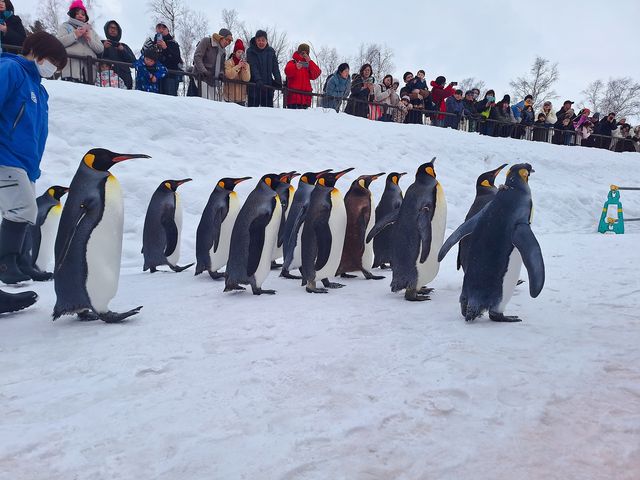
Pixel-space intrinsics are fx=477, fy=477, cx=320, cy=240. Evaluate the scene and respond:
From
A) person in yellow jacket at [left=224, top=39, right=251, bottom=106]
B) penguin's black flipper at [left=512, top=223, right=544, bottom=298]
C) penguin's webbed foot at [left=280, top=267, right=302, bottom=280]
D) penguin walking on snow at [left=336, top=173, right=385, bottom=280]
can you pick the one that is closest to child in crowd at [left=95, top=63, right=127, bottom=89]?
person in yellow jacket at [left=224, top=39, right=251, bottom=106]

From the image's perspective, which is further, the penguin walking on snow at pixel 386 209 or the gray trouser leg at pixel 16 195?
the penguin walking on snow at pixel 386 209

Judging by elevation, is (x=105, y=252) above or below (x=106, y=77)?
below

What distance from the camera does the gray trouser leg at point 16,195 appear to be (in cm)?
287

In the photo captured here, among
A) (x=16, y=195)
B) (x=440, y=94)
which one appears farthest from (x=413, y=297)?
(x=440, y=94)

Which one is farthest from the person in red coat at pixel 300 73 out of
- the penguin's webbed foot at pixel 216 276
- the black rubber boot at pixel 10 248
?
the black rubber boot at pixel 10 248

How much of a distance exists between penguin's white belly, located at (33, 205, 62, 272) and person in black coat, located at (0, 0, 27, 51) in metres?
4.06

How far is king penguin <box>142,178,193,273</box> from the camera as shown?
4402 millimetres

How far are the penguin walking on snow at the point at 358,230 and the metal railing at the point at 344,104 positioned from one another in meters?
5.41

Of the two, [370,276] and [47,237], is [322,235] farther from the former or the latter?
[47,237]

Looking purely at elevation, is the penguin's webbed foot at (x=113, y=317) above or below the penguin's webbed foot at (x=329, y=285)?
above

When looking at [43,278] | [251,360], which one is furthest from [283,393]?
[43,278]

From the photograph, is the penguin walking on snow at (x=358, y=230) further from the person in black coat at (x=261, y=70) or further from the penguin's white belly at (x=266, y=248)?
the person in black coat at (x=261, y=70)

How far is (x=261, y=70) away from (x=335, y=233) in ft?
20.8

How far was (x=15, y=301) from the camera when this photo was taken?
9.14ft
